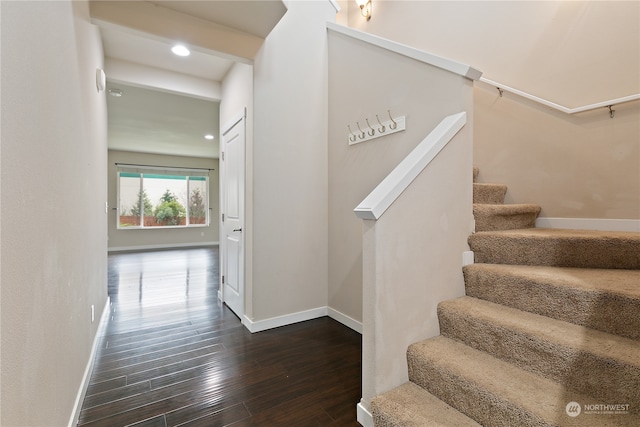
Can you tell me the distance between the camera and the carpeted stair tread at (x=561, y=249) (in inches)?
63.0

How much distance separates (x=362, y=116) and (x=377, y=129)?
0.89 ft

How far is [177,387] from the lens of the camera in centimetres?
182

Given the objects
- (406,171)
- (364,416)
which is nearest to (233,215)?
(406,171)

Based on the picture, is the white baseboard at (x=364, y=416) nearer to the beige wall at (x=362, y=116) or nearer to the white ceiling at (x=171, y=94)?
the beige wall at (x=362, y=116)

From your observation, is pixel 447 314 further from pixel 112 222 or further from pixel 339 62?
pixel 112 222

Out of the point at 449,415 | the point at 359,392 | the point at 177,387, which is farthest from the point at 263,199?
the point at 449,415

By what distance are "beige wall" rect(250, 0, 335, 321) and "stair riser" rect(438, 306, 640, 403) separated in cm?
167

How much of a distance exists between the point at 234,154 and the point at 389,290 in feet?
7.91

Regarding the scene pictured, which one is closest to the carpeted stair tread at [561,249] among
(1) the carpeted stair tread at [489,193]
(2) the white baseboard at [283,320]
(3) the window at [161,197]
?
(1) the carpeted stair tread at [489,193]

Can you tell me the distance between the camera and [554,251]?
1712 millimetres

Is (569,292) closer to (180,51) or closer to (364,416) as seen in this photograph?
(364,416)

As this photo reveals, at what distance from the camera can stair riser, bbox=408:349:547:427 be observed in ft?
3.57

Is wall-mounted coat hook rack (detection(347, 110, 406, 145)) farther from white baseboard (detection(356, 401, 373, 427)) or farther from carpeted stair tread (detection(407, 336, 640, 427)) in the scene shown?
white baseboard (detection(356, 401, 373, 427))

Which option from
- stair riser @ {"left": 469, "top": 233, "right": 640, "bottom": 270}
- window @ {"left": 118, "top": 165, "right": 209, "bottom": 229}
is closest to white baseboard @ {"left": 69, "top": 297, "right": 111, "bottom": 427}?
stair riser @ {"left": 469, "top": 233, "right": 640, "bottom": 270}
